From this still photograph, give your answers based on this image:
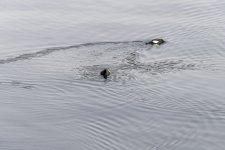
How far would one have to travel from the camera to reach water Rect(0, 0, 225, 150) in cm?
2550

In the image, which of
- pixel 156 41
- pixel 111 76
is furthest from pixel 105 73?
pixel 156 41

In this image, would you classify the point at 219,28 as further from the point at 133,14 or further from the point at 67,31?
the point at 67,31

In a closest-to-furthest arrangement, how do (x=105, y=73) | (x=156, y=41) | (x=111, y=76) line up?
(x=105, y=73), (x=111, y=76), (x=156, y=41)

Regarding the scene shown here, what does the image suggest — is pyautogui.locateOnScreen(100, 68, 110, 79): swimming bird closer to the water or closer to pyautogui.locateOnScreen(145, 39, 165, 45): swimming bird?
the water

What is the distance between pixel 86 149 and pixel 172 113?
16.2 ft

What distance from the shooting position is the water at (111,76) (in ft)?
83.7

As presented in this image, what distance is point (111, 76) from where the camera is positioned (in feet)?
99.0

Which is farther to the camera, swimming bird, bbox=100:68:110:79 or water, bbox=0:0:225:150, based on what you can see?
swimming bird, bbox=100:68:110:79

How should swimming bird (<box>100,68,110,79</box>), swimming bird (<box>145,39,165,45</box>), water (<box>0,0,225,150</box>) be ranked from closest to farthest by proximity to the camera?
water (<box>0,0,225,150</box>)
swimming bird (<box>100,68,110,79</box>)
swimming bird (<box>145,39,165,45</box>)

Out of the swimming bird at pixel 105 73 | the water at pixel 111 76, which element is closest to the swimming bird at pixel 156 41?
the water at pixel 111 76

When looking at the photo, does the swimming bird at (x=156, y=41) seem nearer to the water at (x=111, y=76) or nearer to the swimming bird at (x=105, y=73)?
the water at (x=111, y=76)

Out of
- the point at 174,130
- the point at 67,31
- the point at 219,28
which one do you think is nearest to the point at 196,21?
the point at 219,28

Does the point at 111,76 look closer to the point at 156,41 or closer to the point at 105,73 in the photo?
the point at 105,73

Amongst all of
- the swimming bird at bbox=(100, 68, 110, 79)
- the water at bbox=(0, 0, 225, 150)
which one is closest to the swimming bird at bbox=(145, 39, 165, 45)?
the water at bbox=(0, 0, 225, 150)
